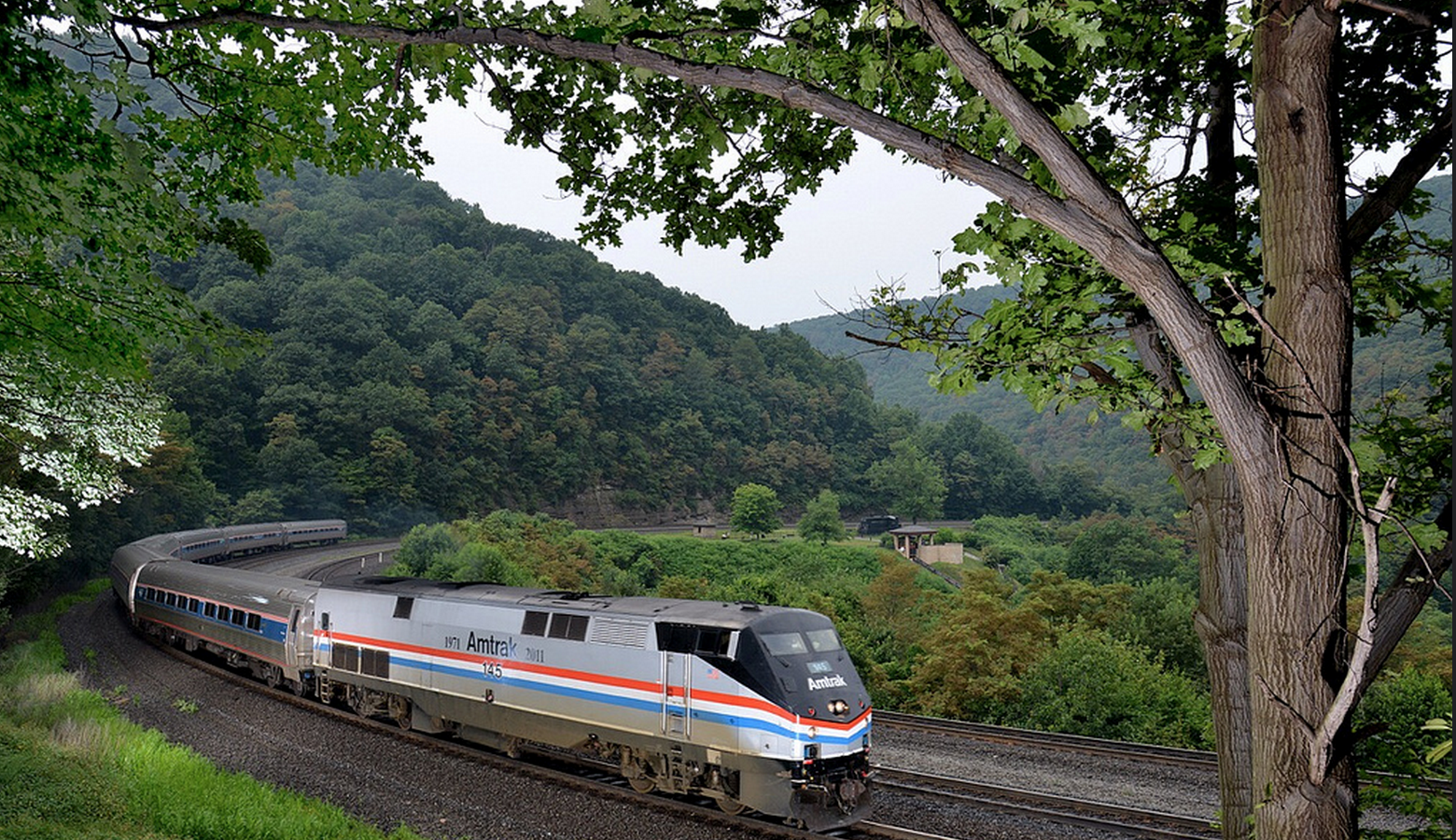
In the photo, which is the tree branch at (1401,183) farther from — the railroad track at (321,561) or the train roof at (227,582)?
the railroad track at (321,561)

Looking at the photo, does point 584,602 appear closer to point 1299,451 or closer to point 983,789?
point 983,789

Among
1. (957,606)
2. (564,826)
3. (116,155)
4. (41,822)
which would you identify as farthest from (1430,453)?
(957,606)

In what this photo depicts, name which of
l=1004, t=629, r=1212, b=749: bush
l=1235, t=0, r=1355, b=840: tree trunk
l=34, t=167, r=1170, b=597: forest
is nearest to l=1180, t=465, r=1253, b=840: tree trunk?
l=1235, t=0, r=1355, b=840: tree trunk

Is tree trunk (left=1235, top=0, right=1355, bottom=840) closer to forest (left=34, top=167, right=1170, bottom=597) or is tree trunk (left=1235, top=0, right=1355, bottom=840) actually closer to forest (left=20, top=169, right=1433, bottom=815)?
forest (left=20, top=169, right=1433, bottom=815)

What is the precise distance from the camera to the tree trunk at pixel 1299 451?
310 centimetres

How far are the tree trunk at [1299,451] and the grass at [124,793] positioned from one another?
1008 cm

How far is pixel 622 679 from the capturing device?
37.8ft

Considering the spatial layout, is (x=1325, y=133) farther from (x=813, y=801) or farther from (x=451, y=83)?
(x=813, y=801)

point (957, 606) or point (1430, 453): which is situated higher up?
point (1430, 453)

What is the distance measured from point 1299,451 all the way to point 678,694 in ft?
29.9

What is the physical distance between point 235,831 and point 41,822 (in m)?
1.99

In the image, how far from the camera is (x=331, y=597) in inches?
669

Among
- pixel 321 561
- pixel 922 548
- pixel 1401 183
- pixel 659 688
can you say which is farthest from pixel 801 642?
pixel 922 548

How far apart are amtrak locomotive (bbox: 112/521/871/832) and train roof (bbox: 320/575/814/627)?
4 cm
